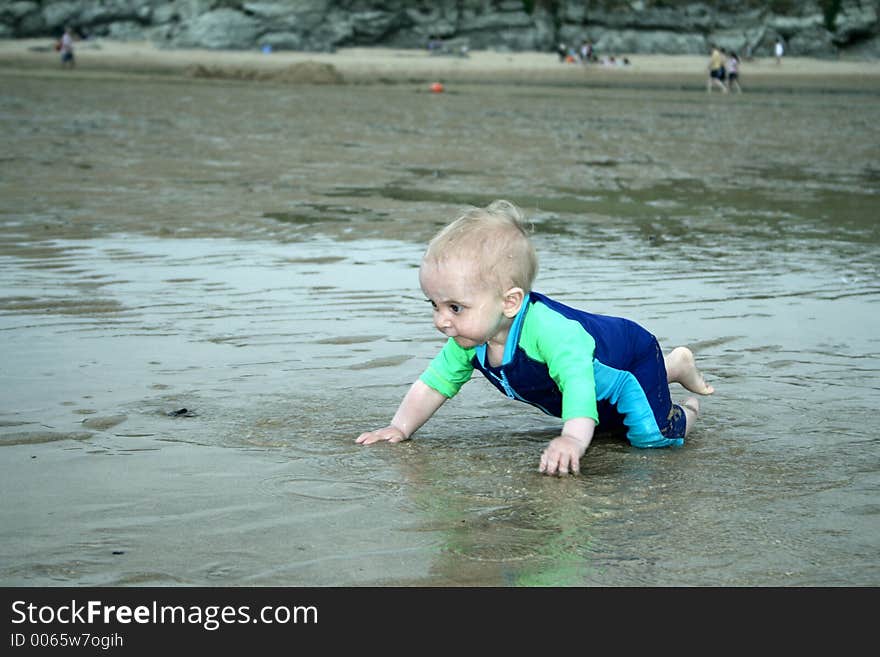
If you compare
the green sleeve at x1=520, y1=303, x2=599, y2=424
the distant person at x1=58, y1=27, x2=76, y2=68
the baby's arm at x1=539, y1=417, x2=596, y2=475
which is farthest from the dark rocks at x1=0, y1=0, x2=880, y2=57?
the baby's arm at x1=539, y1=417, x2=596, y2=475

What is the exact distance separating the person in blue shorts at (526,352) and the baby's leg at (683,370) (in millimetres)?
188

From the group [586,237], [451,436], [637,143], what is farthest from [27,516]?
[637,143]

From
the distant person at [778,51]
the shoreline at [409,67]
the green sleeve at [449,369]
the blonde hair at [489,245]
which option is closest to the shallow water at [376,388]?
the green sleeve at [449,369]

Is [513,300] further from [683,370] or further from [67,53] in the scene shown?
[67,53]

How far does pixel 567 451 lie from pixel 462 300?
54 cm

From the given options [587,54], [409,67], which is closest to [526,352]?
[409,67]

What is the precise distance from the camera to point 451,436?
400 centimetres

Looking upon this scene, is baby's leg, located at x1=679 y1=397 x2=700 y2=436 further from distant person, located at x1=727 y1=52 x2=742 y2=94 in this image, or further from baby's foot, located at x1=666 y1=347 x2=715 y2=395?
distant person, located at x1=727 y1=52 x2=742 y2=94

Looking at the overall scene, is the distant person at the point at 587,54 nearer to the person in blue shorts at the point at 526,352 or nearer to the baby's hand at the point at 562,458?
the person in blue shorts at the point at 526,352

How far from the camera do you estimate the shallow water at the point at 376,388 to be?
2.87 meters

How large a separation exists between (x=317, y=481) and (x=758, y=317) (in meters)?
3.06

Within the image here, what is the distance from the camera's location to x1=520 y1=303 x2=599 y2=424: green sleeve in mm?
3629
